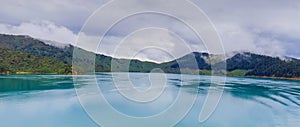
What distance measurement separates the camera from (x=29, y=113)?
12234mm

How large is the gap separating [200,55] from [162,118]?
11022 centimetres

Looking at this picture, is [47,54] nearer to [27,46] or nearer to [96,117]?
[27,46]

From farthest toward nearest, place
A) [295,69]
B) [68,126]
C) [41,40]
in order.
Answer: [41,40], [295,69], [68,126]

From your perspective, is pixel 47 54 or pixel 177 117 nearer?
pixel 177 117

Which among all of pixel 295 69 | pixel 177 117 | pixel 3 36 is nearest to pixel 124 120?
pixel 177 117

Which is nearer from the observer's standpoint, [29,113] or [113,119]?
[113,119]

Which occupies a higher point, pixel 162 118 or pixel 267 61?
pixel 267 61

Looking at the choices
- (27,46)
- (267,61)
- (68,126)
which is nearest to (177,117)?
(68,126)

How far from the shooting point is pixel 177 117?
41.4 ft

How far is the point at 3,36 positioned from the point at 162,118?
133 meters

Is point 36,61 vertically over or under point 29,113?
over

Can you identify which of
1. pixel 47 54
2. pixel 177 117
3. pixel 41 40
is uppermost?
pixel 41 40

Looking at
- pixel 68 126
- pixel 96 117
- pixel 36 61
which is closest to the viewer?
pixel 68 126

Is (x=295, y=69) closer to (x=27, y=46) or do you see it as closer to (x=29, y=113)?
(x=29, y=113)
